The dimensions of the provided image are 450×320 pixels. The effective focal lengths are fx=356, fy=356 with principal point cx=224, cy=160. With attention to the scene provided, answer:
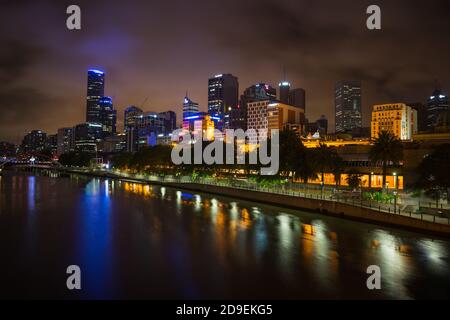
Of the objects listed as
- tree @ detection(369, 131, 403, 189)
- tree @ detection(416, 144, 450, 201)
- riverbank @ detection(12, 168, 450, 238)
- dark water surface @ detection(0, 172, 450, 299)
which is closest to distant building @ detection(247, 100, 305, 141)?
riverbank @ detection(12, 168, 450, 238)

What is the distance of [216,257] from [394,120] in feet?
459

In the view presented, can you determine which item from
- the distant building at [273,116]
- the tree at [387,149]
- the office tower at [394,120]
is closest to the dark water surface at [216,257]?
the tree at [387,149]

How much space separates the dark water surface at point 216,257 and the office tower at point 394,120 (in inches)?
4741

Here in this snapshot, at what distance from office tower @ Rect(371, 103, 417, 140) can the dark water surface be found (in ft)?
395

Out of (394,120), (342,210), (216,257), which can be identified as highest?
(394,120)

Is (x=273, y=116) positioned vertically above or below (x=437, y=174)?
above

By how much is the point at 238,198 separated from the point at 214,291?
36054mm

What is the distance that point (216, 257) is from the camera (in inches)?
939

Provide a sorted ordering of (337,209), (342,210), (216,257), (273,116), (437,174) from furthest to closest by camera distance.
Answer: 1. (273,116)
2. (337,209)
3. (342,210)
4. (437,174)
5. (216,257)

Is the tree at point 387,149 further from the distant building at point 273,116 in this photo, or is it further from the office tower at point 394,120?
the distant building at point 273,116

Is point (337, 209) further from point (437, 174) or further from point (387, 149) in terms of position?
point (387, 149)

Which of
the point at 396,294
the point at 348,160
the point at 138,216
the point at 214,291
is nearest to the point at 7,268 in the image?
the point at 214,291

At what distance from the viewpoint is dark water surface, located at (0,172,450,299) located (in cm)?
1825

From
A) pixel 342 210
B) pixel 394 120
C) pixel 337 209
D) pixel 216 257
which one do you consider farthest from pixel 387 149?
pixel 394 120
